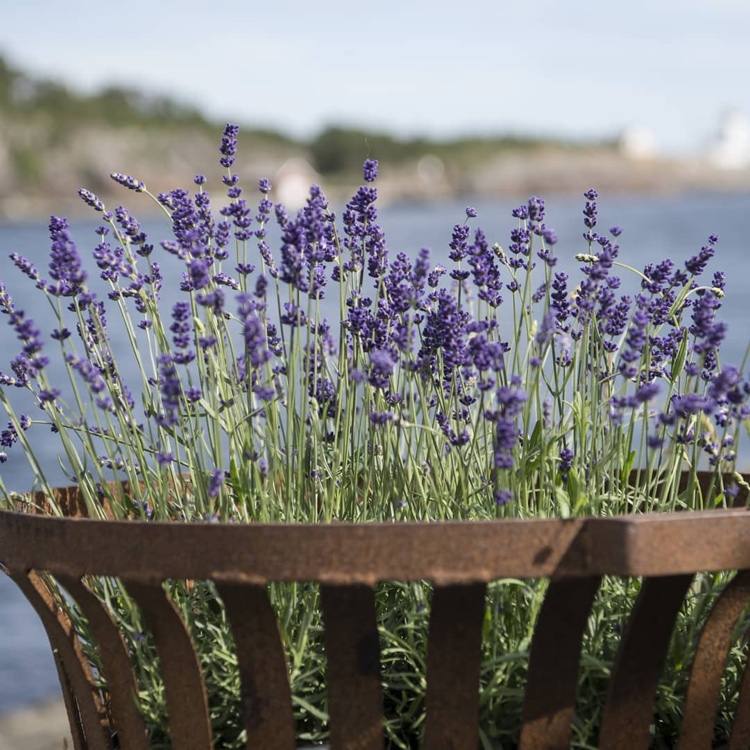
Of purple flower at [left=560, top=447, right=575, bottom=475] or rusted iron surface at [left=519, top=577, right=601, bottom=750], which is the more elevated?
purple flower at [left=560, top=447, right=575, bottom=475]

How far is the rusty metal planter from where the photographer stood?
1355 millimetres

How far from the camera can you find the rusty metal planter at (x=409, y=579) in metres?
1.36

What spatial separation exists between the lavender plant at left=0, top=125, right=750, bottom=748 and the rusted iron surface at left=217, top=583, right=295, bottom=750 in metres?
0.13

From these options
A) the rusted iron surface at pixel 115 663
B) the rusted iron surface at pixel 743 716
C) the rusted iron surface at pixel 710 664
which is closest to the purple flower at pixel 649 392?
the rusted iron surface at pixel 710 664

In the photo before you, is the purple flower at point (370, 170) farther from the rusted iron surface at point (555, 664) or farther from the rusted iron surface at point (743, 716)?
the rusted iron surface at point (743, 716)

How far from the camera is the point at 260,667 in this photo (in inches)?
57.5

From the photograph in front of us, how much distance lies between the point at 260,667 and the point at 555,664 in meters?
0.39

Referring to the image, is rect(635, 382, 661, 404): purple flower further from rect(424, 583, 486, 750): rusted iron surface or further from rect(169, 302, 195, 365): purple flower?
rect(169, 302, 195, 365): purple flower

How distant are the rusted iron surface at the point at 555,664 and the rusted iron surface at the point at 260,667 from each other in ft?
1.06

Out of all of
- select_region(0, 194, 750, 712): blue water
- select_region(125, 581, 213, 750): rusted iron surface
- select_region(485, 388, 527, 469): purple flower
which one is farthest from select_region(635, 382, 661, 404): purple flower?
select_region(0, 194, 750, 712): blue water

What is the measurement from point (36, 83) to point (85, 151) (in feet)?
23.0

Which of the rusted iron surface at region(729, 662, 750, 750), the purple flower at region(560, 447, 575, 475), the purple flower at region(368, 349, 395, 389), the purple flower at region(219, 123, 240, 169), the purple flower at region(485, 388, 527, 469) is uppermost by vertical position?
the purple flower at region(219, 123, 240, 169)

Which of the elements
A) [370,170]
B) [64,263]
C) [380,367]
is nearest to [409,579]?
[380,367]

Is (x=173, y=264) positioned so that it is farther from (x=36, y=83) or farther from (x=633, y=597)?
(x=36, y=83)
